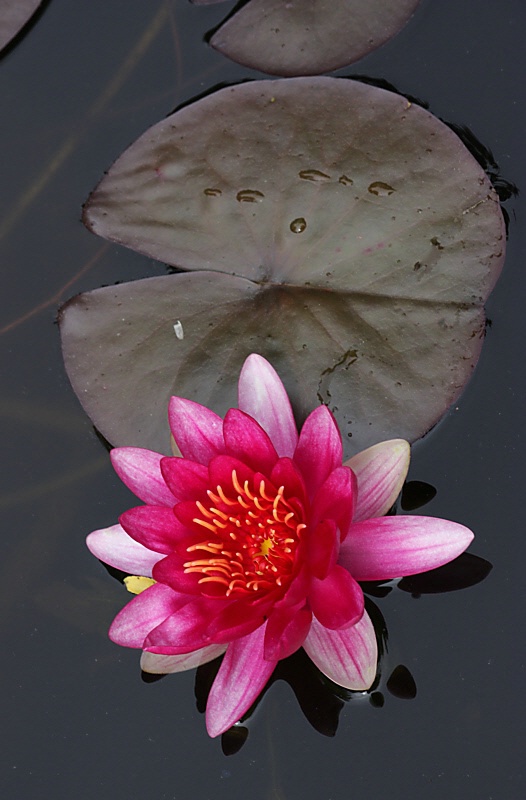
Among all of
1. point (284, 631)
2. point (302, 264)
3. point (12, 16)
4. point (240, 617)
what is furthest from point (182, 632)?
point (12, 16)

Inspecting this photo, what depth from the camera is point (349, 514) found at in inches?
66.1

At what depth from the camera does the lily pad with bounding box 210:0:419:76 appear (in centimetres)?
238

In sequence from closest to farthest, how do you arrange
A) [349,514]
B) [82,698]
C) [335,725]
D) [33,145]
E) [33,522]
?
[349,514] < [335,725] < [82,698] < [33,522] < [33,145]

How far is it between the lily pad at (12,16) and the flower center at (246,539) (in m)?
1.89

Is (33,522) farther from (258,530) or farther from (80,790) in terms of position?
(258,530)

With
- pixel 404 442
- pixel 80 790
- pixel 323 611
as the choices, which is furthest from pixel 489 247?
pixel 80 790

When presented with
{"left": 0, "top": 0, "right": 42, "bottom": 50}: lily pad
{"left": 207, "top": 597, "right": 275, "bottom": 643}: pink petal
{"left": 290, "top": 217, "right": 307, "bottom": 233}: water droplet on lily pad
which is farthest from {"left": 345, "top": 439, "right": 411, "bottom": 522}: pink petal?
{"left": 0, "top": 0, "right": 42, "bottom": 50}: lily pad

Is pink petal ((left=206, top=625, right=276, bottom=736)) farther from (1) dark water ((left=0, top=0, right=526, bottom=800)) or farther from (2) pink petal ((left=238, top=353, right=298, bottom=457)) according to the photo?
(2) pink petal ((left=238, top=353, right=298, bottom=457))

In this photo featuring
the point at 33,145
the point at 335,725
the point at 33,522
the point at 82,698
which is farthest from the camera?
the point at 33,145

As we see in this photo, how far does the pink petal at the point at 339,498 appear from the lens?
1.66m

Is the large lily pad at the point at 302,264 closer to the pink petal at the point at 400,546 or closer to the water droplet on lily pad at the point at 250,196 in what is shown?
the water droplet on lily pad at the point at 250,196

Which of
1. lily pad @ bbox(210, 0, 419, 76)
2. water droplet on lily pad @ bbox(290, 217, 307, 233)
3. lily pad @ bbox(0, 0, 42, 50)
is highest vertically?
lily pad @ bbox(0, 0, 42, 50)

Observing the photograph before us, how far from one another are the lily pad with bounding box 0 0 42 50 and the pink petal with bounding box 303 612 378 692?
7.35 feet

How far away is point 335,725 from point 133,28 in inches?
95.4
